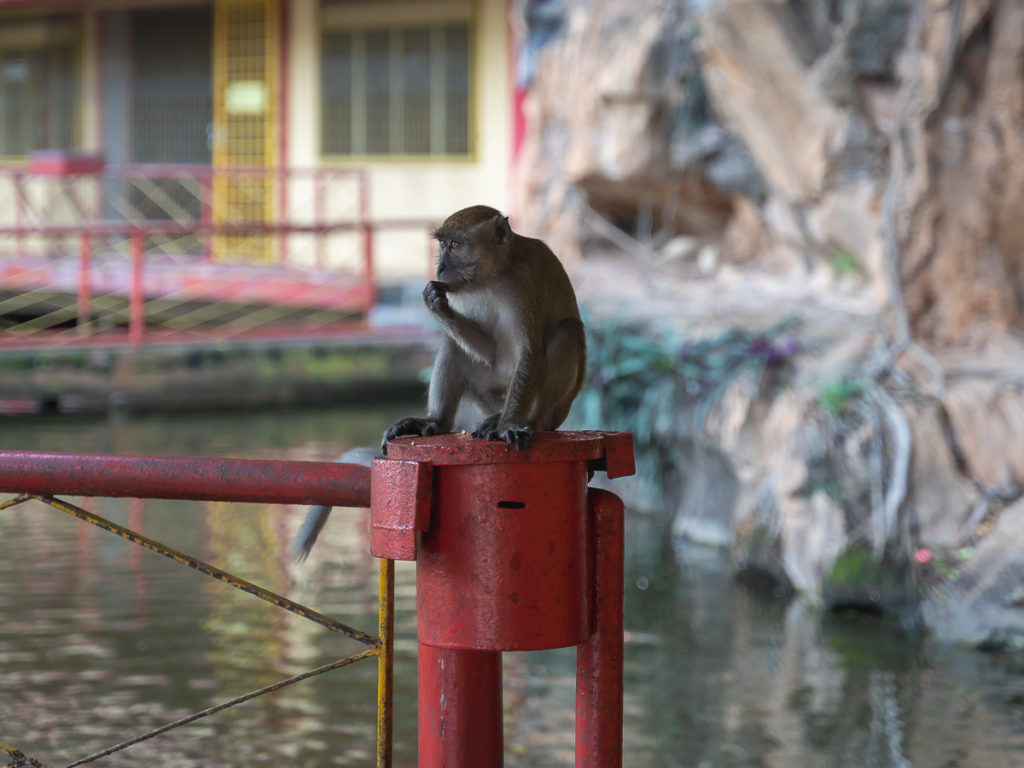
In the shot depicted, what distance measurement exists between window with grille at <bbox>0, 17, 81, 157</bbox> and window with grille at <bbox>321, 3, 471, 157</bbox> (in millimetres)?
3213

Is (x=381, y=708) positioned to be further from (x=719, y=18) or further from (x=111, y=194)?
(x=111, y=194)

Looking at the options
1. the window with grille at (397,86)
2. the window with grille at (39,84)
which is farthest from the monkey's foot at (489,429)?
the window with grille at (39,84)

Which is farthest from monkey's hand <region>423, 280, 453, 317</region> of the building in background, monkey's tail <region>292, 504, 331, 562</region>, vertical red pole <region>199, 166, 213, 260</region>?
Result: vertical red pole <region>199, 166, 213, 260</region>

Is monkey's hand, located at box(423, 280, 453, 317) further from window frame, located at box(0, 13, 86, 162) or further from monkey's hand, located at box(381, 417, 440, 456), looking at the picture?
window frame, located at box(0, 13, 86, 162)

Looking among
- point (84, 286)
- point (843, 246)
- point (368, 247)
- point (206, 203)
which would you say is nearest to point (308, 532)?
point (843, 246)

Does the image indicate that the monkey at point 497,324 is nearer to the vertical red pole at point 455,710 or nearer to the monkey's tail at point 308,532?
the monkey's tail at point 308,532

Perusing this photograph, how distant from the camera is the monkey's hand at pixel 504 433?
1818mm

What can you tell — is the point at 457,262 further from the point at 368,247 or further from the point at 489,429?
the point at 368,247

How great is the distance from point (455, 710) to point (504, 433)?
0.52 m

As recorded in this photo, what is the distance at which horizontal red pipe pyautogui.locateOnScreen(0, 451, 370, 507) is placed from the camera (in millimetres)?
1861

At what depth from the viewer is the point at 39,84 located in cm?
1551

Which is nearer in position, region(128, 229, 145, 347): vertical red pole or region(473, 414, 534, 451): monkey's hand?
region(473, 414, 534, 451): monkey's hand

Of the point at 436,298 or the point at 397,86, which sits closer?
the point at 436,298

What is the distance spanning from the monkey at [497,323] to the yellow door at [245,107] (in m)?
12.1
